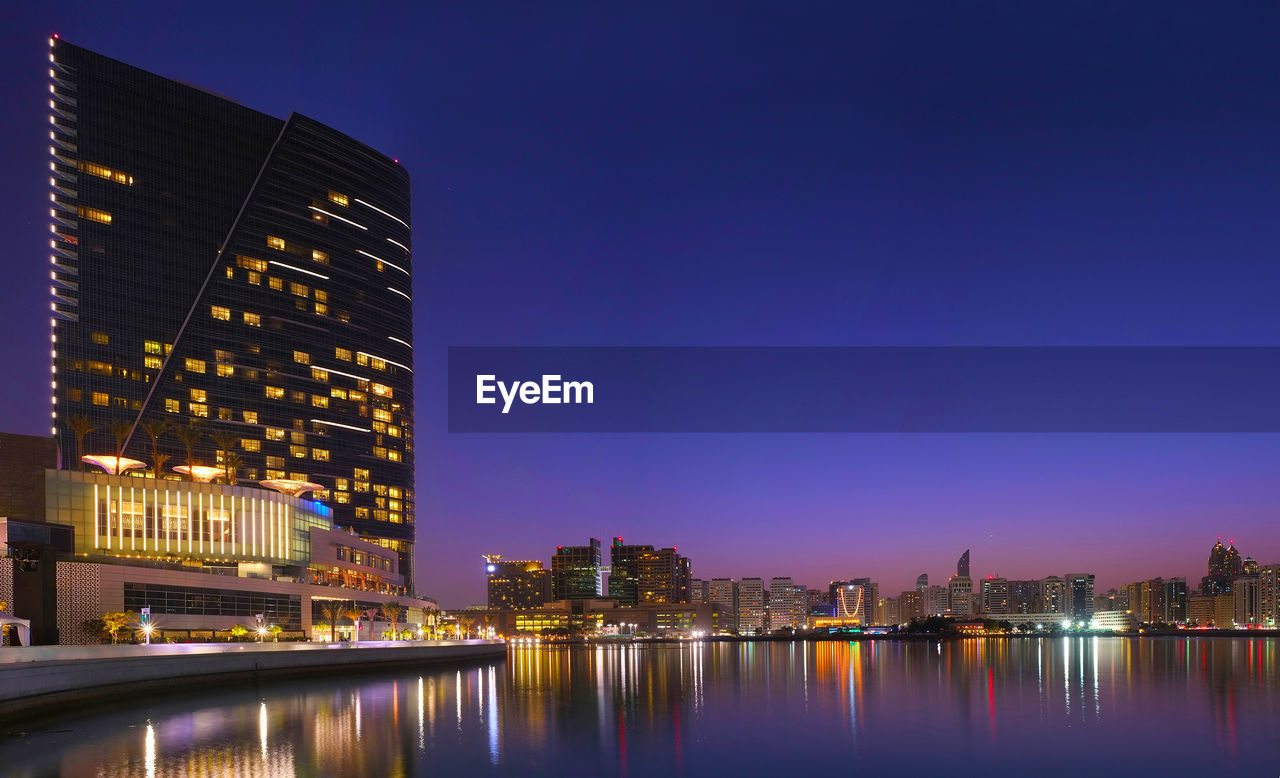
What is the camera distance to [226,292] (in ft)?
556

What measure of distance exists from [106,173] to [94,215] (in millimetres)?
8242

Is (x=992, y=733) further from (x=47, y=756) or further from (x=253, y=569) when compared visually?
(x=253, y=569)

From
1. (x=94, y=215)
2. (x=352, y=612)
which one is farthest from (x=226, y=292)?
(x=352, y=612)

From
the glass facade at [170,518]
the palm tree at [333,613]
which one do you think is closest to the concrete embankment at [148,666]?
the glass facade at [170,518]

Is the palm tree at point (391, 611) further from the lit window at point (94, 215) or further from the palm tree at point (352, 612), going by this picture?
the lit window at point (94, 215)

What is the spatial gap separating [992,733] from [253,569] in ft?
279

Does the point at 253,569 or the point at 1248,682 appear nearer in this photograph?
the point at 1248,682

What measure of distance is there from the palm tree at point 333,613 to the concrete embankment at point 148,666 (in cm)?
2291

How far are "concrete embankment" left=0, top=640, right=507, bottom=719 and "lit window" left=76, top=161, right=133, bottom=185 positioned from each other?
105m

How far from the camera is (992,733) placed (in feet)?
144

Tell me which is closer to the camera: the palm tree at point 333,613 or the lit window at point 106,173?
the palm tree at point 333,613

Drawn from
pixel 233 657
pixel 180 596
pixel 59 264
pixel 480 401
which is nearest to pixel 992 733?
pixel 480 401

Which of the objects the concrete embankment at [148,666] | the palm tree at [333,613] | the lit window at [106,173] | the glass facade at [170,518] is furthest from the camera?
the lit window at [106,173]

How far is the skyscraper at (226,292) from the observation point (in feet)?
507
